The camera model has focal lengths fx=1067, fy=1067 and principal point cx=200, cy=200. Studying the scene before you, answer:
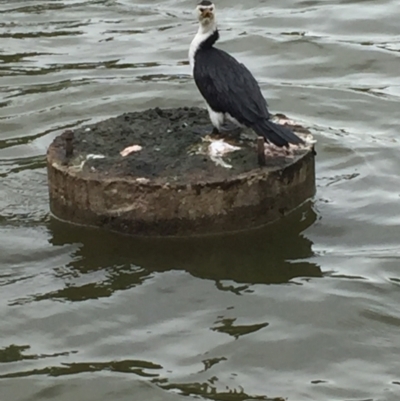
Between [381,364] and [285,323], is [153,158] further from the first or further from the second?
[381,364]

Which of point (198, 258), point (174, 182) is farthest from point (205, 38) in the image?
point (198, 258)

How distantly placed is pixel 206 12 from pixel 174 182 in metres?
1.24

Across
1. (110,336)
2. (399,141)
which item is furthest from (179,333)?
(399,141)

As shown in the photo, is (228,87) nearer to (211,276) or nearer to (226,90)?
(226,90)

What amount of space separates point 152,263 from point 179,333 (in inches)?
33.9


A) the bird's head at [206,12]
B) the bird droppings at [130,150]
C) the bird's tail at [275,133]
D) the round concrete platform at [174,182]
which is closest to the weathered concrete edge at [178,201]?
the round concrete platform at [174,182]

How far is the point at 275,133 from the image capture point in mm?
6227

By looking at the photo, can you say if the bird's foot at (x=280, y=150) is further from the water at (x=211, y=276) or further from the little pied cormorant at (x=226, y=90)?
the water at (x=211, y=276)

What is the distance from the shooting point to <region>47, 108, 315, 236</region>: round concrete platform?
6062 mm

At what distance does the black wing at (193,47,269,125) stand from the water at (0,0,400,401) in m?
0.72

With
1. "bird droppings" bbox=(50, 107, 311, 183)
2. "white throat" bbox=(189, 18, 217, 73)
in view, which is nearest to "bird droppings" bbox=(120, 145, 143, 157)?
"bird droppings" bbox=(50, 107, 311, 183)

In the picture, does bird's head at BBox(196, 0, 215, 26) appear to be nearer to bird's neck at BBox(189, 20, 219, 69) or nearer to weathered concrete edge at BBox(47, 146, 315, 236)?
bird's neck at BBox(189, 20, 219, 69)

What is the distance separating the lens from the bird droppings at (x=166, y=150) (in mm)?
6180

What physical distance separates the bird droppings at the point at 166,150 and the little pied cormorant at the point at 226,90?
0.50 feet
